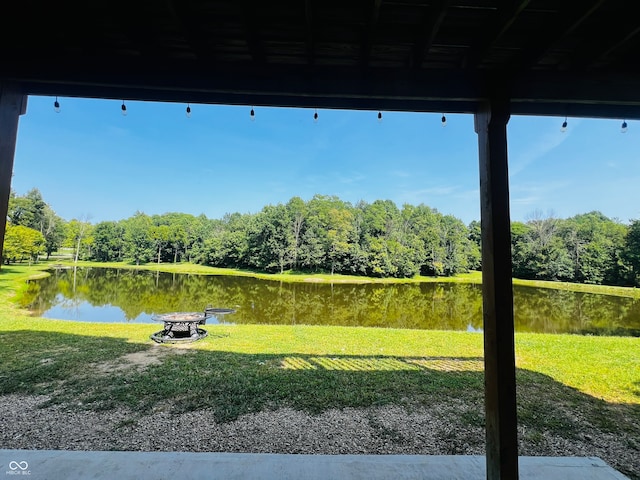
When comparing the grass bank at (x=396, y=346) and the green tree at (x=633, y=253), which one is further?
the green tree at (x=633, y=253)

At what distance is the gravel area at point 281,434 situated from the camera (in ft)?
6.94

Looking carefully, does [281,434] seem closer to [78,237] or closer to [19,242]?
[19,242]

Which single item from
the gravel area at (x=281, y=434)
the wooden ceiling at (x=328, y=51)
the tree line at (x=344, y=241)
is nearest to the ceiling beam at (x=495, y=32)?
the wooden ceiling at (x=328, y=51)

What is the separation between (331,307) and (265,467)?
9.99 metres

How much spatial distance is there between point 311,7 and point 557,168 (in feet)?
75.8

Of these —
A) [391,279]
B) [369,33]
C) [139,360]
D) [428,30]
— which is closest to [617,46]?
[428,30]

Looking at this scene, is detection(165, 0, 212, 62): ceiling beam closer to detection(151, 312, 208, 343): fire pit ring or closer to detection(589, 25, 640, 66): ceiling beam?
detection(589, 25, 640, 66): ceiling beam

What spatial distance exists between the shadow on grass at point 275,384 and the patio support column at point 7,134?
7.39 feet

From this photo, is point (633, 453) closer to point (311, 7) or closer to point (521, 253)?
point (311, 7)

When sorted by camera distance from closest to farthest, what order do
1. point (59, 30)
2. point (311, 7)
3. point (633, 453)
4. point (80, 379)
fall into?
point (311, 7)
point (59, 30)
point (633, 453)
point (80, 379)

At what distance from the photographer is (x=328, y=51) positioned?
1319mm

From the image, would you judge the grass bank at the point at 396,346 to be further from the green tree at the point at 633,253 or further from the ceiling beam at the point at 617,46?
the green tree at the point at 633,253

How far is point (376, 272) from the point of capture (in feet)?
77.8

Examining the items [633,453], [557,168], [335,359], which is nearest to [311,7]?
[633,453]
